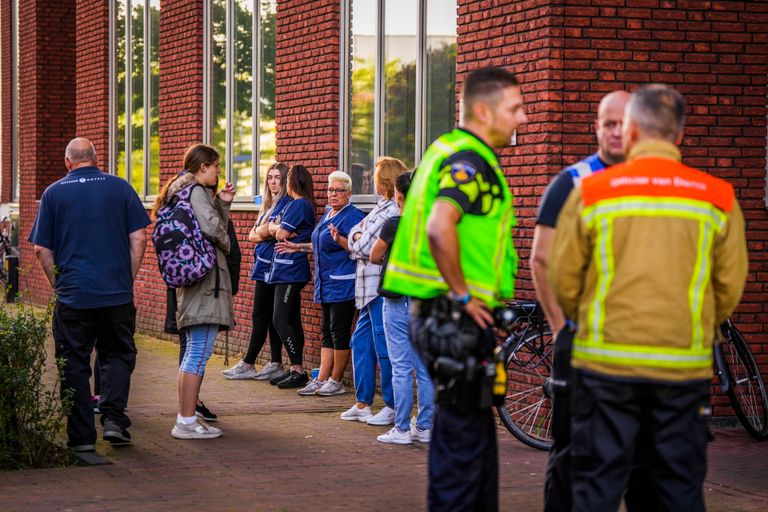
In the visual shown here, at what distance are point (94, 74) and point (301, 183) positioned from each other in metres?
7.81

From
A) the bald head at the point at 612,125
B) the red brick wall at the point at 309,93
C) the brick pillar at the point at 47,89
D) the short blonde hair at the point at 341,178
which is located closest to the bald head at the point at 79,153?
the short blonde hair at the point at 341,178

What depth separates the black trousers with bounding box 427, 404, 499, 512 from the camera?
4.93 m

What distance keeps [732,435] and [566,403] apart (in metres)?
4.05

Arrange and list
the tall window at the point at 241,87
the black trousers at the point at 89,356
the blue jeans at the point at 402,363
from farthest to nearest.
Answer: the tall window at the point at 241,87
the blue jeans at the point at 402,363
the black trousers at the point at 89,356

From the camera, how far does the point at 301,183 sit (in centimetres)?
1134

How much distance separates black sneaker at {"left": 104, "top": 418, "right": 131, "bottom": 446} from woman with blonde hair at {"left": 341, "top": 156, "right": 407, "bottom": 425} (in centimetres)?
178

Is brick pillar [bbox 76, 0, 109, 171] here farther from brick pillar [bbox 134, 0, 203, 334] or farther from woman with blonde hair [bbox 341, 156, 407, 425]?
woman with blonde hair [bbox 341, 156, 407, 425]

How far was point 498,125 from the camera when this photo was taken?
5.09 meters

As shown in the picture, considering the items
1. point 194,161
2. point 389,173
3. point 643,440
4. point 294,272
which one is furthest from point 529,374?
point 643,440

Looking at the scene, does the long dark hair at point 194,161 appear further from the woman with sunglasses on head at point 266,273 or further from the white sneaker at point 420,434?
the woman with sunglasses on head at point 266,273

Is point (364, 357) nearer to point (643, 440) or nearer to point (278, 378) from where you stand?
point (278, 378)

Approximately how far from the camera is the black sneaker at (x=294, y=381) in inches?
449

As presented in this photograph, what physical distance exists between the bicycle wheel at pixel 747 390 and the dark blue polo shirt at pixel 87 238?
13.0ft

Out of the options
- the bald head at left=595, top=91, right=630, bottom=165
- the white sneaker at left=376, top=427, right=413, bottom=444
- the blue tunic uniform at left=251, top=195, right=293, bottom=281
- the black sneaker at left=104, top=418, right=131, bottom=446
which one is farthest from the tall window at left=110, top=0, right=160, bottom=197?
the bald head at left=595, top=91, right=630, bottom=165
